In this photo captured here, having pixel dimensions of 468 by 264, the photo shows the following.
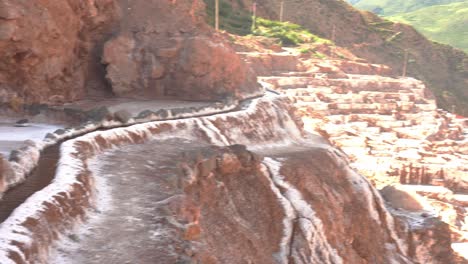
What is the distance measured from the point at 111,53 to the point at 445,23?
102062 mm

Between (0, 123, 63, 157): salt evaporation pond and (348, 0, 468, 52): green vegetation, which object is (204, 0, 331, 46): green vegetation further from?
(348, 0, 468, 52): green vegetation

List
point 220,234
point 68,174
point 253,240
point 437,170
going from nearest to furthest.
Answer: point 68,174 < point 220,234 < point 253,240 < point 437,170

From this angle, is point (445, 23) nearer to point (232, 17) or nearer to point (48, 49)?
point (232, 17)

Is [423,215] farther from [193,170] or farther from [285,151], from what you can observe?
[193,170]

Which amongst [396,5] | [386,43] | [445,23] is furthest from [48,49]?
[396,5]

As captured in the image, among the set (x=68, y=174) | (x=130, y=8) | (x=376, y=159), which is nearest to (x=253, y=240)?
(x=68, y=174)

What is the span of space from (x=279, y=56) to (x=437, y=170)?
16.8 metres

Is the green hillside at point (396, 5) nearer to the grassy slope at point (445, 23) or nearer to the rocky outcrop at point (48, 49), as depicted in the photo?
the grassy slope at point (445, 23)

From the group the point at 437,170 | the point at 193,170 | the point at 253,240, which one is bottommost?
the point at 437,170

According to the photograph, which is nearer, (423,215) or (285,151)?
(285,151)

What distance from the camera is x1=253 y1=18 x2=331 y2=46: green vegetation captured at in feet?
148

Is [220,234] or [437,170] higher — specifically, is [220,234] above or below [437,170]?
above

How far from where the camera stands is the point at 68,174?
791 cm

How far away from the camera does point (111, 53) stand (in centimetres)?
1603
